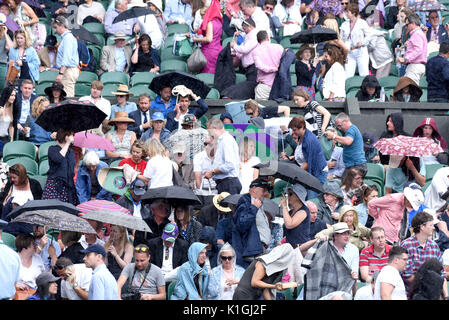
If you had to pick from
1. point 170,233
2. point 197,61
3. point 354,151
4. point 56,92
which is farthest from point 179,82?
point 170,233

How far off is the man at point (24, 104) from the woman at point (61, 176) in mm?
1811

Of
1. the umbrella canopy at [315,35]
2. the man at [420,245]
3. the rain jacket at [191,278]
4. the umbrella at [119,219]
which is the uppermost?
the umbrella canopy at [315,35]

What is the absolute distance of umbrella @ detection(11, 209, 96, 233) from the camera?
12.4m

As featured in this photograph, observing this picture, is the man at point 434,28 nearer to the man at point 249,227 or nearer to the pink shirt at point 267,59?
the pink shirt at point 267,59

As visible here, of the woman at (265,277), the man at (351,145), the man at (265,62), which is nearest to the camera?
the woman at (265,277)

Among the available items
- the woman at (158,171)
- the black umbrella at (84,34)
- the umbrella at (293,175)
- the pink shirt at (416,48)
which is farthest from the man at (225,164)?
the pink shirt at (416,48)

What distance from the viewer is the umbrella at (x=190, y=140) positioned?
50.0ft

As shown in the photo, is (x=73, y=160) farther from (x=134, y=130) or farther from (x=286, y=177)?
(x=286, y=177)

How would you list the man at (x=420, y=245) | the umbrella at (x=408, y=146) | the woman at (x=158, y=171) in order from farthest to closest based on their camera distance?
the umbrella at (x=408, y=146) → the woman at (x=158, y=171) → the man at (x=420, y=245)

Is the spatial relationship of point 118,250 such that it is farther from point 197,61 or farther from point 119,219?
point 197,61

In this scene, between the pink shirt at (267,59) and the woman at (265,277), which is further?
the pink shirt at (267,59)
